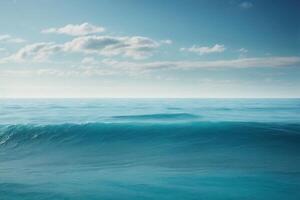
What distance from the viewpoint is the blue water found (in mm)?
8109

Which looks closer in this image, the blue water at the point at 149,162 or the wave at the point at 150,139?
the blue water at the point at 149,162

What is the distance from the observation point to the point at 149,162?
11859 mm

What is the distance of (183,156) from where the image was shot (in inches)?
505

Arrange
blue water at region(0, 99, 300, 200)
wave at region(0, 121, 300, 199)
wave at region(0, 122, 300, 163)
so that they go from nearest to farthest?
blue water at region(0, 99, 300, 200), wave at region(0, 121, 300, 199), wave at region(0, 122, 300, 163)

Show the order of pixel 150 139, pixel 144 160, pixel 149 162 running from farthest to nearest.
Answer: pixel 150 139 < pixel 144 160 < pixel 149 162

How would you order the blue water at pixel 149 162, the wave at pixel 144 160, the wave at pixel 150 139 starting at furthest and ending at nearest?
the wave at pixel 150 139 < the wave at pixel 144 160 < the blue water at pixel 149 162

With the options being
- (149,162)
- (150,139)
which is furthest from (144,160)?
(150,139)

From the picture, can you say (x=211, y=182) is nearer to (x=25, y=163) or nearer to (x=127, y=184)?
(x=127, y=184)

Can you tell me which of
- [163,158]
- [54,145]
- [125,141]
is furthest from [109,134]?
[163,158]

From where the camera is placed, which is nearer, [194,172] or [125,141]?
[194,172]

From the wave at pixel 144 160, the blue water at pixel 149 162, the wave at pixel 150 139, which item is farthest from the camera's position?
the wave at pixel 150 139

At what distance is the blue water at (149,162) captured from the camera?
8.11 metres

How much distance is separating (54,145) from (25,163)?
404 centimetres

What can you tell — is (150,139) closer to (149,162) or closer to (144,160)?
(144,160)
